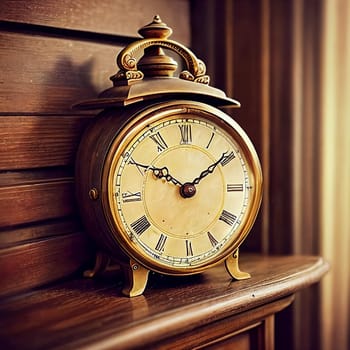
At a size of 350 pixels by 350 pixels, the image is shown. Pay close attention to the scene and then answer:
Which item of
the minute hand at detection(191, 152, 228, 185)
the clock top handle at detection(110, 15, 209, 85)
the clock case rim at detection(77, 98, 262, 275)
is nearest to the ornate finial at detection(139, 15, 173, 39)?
the clock top handle at detection(110, 15, 209, 85)

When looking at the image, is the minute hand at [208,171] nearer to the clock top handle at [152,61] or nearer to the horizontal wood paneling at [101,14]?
the clock top handle at [152,61]

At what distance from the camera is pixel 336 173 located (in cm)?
157

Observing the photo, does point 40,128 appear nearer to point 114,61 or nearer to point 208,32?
point 114,61

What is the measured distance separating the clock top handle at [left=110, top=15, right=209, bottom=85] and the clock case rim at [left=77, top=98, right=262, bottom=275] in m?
0.06

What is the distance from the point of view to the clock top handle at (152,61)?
3.76 ft

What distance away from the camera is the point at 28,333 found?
93 centimetres

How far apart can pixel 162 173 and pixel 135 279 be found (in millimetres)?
192

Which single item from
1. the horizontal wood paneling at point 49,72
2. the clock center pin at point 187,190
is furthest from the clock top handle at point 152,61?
the clock center pin at point 187,190

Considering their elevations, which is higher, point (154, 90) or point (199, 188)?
point (154, 90)

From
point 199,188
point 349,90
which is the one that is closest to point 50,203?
point 199,188

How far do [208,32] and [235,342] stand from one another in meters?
0.72

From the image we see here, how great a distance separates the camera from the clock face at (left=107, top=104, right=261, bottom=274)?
1.09 metres

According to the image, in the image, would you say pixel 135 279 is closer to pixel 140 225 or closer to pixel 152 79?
pixel 140 225

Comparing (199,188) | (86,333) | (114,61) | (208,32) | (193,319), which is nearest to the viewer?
(86,333)
